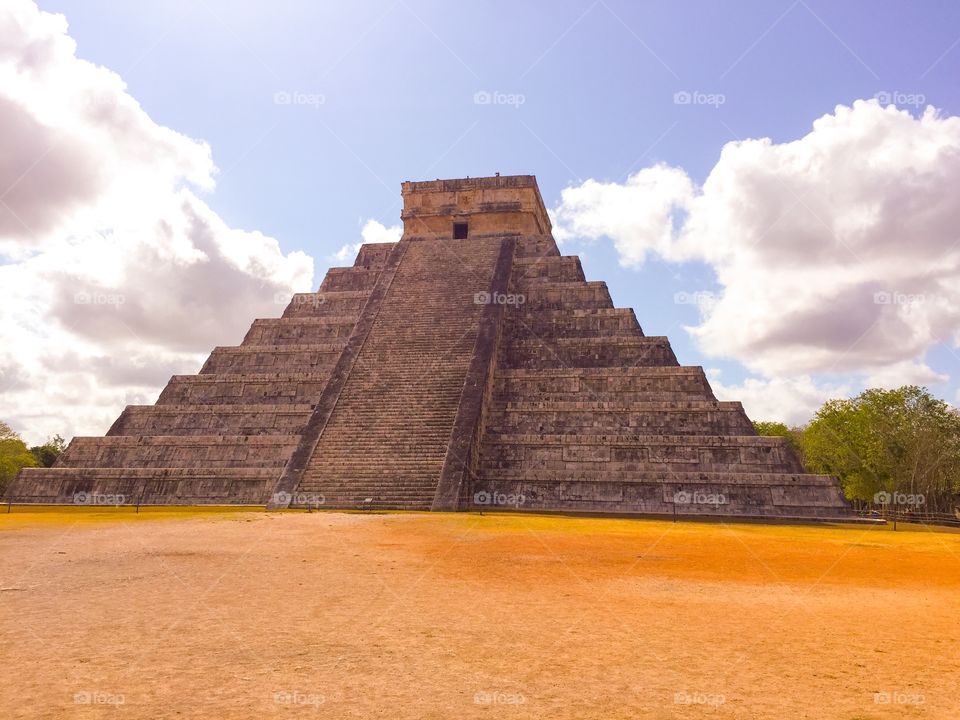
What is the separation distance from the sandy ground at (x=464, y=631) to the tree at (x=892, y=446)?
2650 centimetres

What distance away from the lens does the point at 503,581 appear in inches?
311

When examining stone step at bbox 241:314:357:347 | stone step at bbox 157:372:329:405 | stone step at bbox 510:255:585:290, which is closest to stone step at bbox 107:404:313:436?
stone step at bbox 157:372:329:405

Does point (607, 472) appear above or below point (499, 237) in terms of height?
below

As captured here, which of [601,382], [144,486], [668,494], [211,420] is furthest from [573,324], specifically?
[144,486]

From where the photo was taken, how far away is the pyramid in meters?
18.0

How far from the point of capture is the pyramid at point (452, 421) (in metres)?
18.0

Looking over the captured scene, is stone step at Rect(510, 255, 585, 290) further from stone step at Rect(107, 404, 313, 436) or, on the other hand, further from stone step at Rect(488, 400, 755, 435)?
stone step at Rect(107, 404, 313, 436)

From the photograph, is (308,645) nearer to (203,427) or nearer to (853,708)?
(853,708)

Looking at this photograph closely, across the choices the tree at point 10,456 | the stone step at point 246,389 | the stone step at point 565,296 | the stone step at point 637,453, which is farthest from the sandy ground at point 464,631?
the tree at point 10,456

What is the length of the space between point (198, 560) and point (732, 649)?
656 cm

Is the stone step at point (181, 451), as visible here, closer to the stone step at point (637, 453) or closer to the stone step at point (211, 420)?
the stone step at point (211, 420)

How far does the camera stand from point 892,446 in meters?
34.6

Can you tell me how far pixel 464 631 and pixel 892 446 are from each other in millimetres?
35705

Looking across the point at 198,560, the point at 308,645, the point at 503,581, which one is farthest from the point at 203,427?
the point at 308,645
